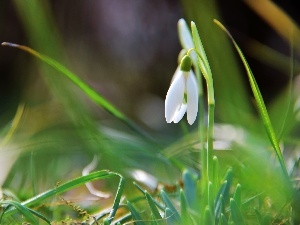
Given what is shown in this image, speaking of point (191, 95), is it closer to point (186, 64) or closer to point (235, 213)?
point (186, 64)

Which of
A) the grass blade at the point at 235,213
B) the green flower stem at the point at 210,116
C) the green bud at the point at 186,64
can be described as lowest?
the grass blade at the point at 235,213

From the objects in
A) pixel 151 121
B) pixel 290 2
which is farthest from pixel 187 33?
pixel 290 2

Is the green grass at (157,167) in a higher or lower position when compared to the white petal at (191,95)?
lower

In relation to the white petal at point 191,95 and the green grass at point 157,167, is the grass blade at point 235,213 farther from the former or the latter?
the white petal at point 191,95

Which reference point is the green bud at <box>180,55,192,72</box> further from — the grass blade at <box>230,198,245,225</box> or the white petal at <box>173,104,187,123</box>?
the grass blade at <box>230,198,245,225</box>

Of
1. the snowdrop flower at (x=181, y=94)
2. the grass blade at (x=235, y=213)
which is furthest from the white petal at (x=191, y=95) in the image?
the grass blade at (x=235, y=213)

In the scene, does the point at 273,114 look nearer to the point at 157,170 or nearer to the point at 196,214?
the point at 157,170

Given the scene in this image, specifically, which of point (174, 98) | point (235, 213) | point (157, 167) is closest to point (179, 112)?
point (174, 98)

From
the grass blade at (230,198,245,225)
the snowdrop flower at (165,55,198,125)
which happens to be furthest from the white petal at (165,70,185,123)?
the grass blade at (230,198,245,225)
